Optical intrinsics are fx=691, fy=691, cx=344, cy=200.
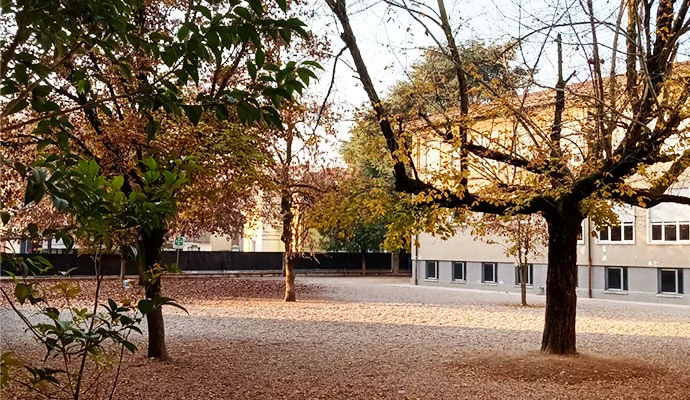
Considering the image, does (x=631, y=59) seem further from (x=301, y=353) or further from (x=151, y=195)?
(x=151, y=195)

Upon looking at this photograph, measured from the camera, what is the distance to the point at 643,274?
1058 inches

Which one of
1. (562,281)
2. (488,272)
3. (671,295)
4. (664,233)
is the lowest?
(671,295)

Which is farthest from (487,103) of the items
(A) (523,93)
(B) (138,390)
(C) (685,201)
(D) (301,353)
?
(B) (138,390)

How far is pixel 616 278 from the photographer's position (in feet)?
92.2

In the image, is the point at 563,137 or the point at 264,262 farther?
the point at 264,262

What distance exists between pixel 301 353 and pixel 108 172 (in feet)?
16.5

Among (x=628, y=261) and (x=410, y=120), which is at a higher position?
(x=410, y=120)

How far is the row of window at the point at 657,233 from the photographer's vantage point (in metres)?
25.5

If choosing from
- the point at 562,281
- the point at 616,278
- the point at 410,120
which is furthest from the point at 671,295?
the point at 410,120

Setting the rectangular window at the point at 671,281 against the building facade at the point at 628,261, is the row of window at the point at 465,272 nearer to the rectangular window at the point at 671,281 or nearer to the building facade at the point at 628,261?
the building facade at the point at 628,261

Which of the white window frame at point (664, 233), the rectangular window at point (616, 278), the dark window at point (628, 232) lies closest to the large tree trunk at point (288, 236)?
the rectangular window at point (616, 278)

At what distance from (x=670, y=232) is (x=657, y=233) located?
54cm

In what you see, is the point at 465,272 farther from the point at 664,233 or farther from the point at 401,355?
the point at 401,355

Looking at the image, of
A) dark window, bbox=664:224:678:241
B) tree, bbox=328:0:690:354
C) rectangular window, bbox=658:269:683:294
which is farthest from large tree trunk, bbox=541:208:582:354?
rectangular window, bbox=658:269:683:294
